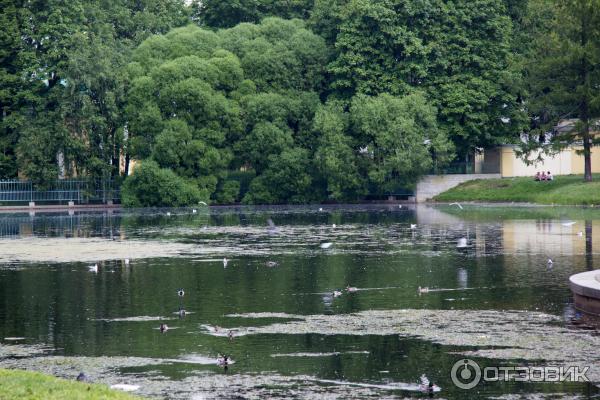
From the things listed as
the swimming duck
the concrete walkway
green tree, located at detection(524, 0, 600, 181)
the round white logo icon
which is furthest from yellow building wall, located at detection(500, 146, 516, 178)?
the swimming duck

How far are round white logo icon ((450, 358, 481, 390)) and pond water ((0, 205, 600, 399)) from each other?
0.19 m

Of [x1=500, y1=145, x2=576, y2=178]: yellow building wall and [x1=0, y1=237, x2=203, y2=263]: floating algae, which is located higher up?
[x1=500, y1=145, x2=576, y2=178]: yellow building wall

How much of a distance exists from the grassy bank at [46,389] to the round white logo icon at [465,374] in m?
6.23

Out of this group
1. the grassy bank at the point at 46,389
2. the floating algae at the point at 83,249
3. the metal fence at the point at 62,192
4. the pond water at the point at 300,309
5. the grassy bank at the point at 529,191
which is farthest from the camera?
the metal fence at the point at 62,192

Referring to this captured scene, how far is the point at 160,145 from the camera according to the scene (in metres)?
86.2

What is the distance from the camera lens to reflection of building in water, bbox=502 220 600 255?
43.0 metres

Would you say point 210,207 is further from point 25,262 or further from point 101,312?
point 101,312

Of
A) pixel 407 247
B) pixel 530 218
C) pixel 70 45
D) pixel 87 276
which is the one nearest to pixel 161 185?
pixel 70 45

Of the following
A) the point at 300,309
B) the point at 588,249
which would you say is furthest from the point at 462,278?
the point at 588,249

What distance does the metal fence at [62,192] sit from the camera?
93.1m

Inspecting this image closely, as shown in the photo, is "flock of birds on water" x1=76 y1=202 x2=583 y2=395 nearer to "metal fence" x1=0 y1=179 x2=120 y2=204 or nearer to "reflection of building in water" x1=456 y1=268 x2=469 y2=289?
"reflection of building in water" x1=456 y1=268 x2=469 y2=289

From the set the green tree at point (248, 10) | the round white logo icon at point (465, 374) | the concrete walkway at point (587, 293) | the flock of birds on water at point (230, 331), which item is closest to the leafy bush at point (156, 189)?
the green tree at point (248, 10)

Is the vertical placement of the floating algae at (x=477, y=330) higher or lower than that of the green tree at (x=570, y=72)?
lower

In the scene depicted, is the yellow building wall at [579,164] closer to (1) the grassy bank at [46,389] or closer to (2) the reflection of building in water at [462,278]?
(2) the reflection of building in water at [462,278]
